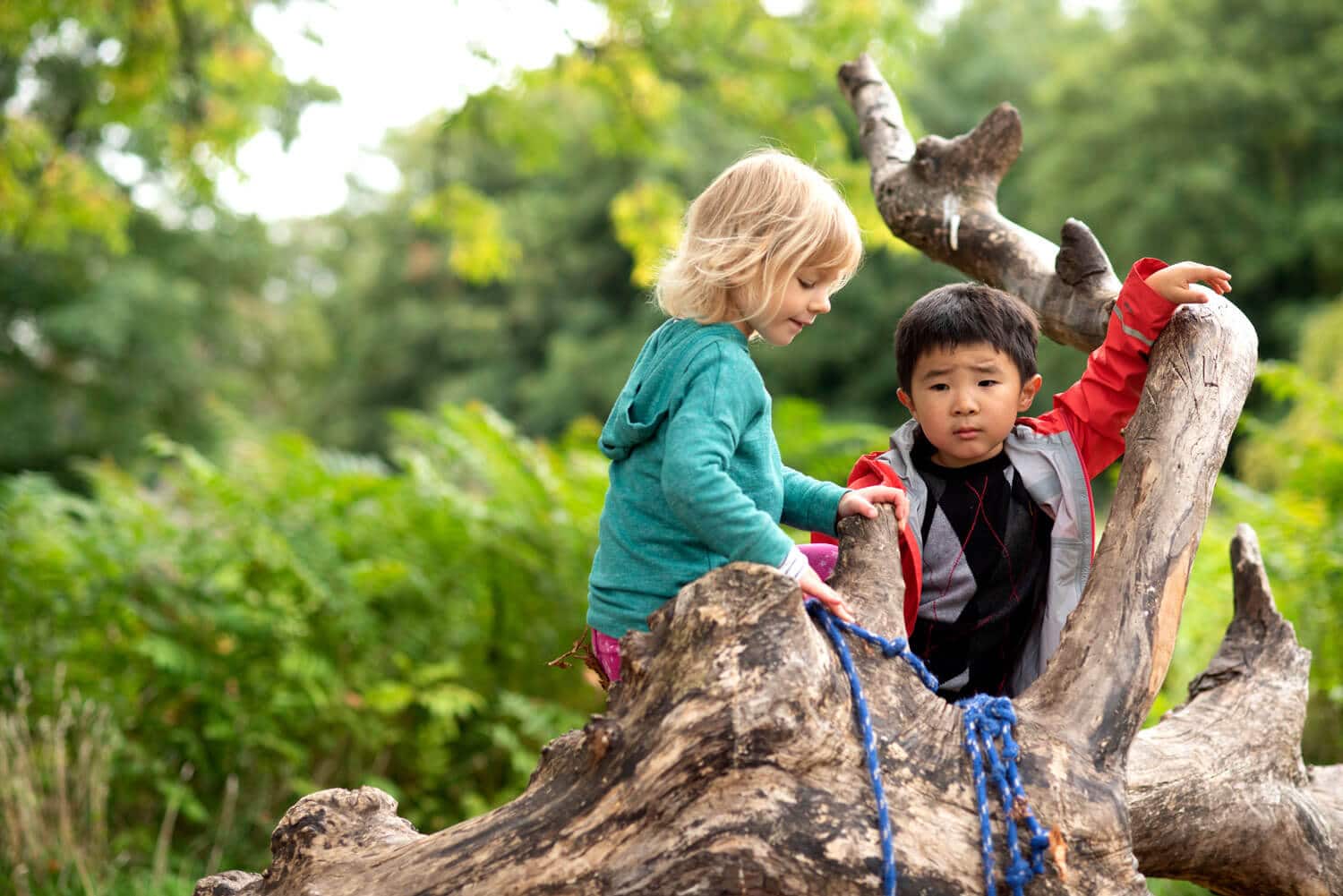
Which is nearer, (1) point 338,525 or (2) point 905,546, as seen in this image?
(2) point 905,546

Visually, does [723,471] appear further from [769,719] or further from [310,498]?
[310,498]

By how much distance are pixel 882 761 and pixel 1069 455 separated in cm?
105

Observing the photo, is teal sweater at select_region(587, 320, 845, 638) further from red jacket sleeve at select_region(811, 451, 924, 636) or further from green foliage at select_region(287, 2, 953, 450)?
green foliage at select_region(287, 2, 953, 450)

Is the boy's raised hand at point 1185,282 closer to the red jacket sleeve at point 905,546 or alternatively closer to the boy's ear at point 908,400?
the boy's ear at point 908,400

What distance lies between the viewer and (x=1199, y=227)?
65.2ft

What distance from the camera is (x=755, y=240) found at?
2.27 m

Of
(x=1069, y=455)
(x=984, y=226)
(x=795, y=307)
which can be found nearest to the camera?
(x=795, y=307)

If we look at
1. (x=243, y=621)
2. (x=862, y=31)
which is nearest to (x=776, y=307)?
(x=243, y=621)

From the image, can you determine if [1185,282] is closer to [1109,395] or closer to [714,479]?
[1109,395]

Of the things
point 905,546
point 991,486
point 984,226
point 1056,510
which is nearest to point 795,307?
point 905,546

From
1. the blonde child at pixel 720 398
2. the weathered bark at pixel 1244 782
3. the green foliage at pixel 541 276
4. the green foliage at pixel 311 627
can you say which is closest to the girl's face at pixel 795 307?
the blonde child at pixel 720 398

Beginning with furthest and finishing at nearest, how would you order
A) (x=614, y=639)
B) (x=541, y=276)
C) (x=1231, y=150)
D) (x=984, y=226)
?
1. (x=541, y=276)
2. (x=1231, y=150)
3. (x=984, y=226)
4. (x=614, y=639)

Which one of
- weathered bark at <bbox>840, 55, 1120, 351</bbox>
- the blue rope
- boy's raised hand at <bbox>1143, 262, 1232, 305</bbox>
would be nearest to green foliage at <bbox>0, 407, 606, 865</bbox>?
weathered bark at <bbox>840, 55, 1120, 351</bbox>

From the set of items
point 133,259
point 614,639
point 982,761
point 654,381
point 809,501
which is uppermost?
point 133,259
